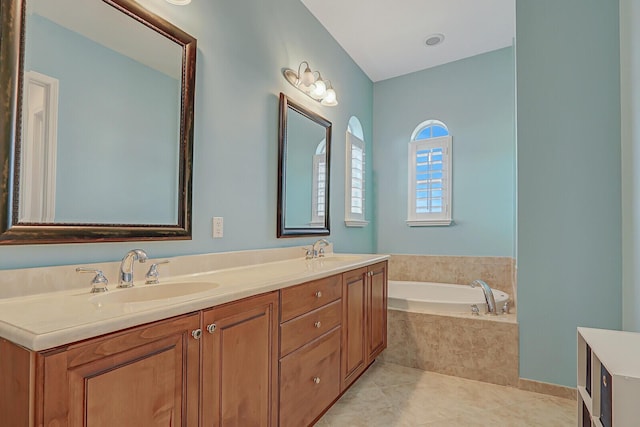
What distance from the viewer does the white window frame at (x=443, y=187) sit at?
3.57 metres

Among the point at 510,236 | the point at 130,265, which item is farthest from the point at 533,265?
the point at 130,265

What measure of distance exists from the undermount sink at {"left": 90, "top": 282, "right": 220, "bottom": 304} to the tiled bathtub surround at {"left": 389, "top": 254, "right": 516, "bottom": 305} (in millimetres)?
2755

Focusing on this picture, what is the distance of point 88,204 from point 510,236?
11.2ft

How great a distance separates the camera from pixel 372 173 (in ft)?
13.1

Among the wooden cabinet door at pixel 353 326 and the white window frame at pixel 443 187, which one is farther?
the white window frame at pixel 443 187

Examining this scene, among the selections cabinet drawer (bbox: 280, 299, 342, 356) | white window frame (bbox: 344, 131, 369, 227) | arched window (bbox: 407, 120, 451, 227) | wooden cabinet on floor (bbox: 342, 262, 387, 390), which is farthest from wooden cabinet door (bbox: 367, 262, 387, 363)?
arched window (bbox: 407, 120, 451, 227)

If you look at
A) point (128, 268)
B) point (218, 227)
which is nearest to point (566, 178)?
point (218, 227)

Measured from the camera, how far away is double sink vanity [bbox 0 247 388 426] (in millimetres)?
727

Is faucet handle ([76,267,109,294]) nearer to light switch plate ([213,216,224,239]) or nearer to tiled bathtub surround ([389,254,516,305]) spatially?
light switch plate ([213,216,224,239])

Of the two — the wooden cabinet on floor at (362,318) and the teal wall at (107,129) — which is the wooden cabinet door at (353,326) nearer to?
the wooden cabinet on floor at (362,318)

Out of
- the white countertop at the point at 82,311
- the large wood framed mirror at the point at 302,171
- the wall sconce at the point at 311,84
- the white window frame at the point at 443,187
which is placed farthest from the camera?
the white window frame at the point at 443,187

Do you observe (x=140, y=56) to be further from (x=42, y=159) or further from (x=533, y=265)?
(x=533, y=265)

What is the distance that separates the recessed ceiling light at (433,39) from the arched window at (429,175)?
2.64ft

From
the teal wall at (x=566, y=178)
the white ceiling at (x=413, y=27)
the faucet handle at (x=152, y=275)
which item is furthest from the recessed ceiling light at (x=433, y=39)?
the faucet handle at (x=152, y=275)
